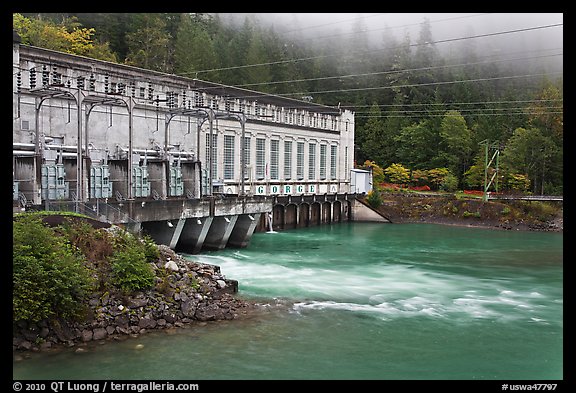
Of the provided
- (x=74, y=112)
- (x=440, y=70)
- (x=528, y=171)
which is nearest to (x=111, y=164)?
(x=74, y=112)

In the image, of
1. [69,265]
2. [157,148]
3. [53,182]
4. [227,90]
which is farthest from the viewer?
[227,90]

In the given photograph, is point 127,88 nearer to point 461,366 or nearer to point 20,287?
point 20,287

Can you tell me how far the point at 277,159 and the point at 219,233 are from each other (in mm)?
16918

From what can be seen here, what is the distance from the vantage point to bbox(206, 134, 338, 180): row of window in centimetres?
Answer: 4466

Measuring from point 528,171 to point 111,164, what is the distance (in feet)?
150

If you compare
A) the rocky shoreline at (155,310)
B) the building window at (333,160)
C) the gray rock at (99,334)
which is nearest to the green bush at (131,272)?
the rocky shoreline at (155,310)

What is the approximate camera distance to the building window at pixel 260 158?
1874 inches

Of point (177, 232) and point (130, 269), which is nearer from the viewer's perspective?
point (130, 269)

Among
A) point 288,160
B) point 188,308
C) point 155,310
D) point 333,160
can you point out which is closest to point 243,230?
point 288,160

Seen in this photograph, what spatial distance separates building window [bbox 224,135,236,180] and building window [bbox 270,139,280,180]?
4.94 meters

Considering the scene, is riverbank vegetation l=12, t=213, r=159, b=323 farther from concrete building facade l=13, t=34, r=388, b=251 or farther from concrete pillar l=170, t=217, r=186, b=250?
concrete pillar l=170, t=217, r=186, b=250

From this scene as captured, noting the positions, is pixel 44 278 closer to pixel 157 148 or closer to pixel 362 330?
pixel 362 330

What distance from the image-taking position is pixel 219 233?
34000 mm

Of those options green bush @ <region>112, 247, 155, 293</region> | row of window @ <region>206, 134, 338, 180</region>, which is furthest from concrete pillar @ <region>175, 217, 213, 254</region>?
green bush @ <region>112, 247, 155, 293</region>
